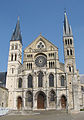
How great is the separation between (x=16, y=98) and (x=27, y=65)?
893cm

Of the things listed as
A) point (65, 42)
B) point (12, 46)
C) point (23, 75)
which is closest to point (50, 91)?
point (23, 75)

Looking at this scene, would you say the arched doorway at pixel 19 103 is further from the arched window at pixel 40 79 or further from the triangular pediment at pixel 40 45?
the triangular pediment at pixel 40 45

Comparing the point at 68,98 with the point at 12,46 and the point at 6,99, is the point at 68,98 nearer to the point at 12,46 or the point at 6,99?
the point at 6,99

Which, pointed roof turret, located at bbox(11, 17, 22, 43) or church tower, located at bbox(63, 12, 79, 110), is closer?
church tower, located at bbox(63, 12, 79, 110)

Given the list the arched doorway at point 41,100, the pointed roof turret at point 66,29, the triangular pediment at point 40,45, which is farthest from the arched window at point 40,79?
the pointed roof turret at point 66,29

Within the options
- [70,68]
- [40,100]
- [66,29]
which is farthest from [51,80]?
[66,29]

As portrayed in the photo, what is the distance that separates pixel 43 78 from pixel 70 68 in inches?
289

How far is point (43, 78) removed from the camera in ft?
125

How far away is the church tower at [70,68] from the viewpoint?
3528 cm

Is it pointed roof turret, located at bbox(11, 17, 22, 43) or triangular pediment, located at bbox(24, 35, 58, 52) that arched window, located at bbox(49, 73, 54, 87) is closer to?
triangular pediment, located at bbox(24, 35, 58, 52)

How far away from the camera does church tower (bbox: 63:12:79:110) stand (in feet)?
116

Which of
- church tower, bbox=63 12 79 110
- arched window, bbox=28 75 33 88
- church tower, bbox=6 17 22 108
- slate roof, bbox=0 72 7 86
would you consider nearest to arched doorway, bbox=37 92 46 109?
arched window, bbox=28 75 33 88

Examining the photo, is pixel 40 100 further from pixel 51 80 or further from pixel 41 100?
pixel 51 80

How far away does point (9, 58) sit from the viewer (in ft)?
137
